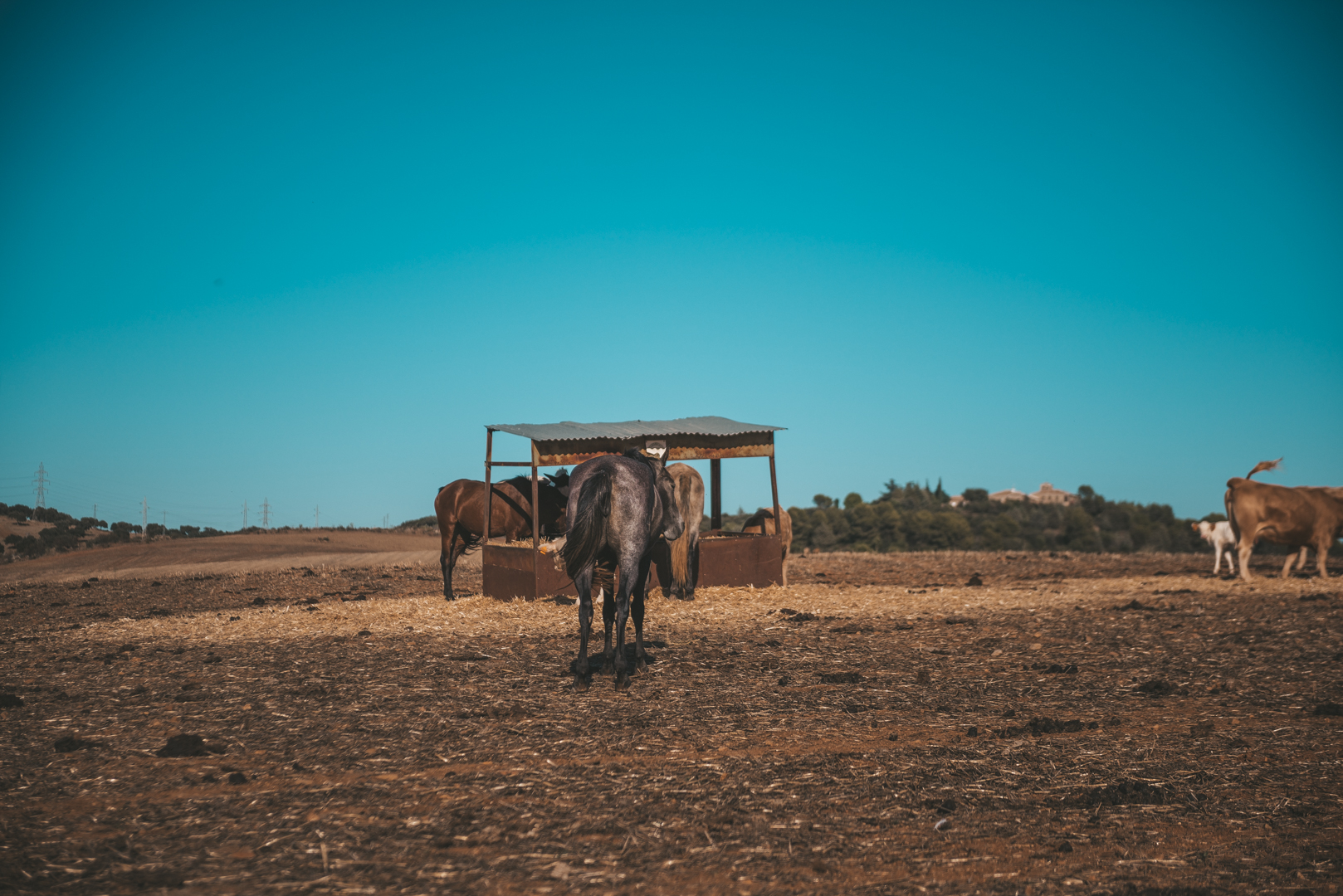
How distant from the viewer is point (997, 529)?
198 ft

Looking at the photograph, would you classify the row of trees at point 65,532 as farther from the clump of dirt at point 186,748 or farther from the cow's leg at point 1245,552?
the cow's leg at point 1245,552

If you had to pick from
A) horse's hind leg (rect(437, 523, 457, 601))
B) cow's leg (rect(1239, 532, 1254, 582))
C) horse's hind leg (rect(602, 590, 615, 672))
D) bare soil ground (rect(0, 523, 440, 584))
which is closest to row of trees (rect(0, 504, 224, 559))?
bare soil ground (rect(0, 523, 440, 584))

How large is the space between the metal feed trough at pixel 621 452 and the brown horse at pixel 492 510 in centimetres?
38

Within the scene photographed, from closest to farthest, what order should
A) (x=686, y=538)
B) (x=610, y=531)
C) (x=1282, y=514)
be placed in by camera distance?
(x=610, y=531), (x=686, y=538), (x=1282, y=514)

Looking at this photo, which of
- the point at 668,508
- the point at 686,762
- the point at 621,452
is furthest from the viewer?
the point at 621,452

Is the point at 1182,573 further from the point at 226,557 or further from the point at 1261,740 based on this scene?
the point at 226,557

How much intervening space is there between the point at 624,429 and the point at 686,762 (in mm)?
10959

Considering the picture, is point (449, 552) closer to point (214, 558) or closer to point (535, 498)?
point (535, 498)

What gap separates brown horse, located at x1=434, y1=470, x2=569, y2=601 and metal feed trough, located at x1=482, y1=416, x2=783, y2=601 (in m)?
0.38

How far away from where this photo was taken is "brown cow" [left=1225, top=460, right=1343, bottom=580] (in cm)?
1805

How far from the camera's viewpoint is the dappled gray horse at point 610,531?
777cm

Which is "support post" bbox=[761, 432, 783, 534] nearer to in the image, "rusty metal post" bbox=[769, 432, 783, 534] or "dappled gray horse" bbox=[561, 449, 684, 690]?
"rusty metal post" bbox=[769, 432, 783, 534]

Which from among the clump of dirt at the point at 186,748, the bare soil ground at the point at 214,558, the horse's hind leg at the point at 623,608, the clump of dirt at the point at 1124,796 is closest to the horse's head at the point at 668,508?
the horse's hind leg at the point at 623,608

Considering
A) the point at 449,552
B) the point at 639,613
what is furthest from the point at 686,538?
the point at 639,613
